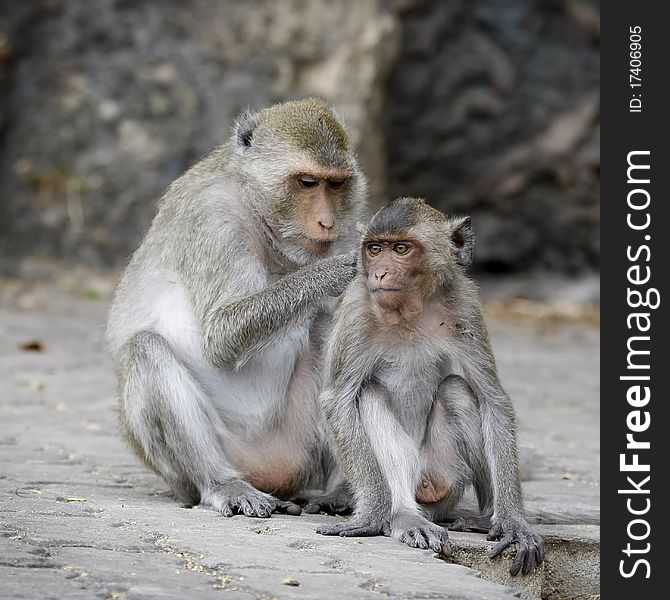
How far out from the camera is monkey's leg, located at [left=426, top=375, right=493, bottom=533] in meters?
6.21

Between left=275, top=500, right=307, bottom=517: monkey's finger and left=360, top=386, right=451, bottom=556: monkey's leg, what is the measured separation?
63 centimetres

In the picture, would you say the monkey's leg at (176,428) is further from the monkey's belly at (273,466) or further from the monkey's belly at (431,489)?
the monkey's belly at (431,489)

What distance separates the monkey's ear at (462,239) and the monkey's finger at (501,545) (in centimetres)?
138

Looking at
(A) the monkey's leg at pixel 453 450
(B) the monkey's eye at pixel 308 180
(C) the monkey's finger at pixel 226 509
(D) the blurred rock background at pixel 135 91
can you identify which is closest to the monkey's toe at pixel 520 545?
(A) the monkey's leg at pixel 453 450

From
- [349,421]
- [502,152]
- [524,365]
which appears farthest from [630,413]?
[502,152]

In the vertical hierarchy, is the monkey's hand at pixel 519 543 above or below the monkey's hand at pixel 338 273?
below

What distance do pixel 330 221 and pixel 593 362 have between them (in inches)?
276

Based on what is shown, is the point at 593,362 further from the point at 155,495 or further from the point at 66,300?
the point at 155,495

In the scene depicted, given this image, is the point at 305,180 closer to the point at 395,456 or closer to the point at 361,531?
the point at 395,456

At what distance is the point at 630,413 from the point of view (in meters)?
6.38

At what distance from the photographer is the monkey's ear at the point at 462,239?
20.6 ft

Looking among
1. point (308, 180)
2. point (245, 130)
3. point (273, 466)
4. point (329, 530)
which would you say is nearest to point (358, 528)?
point (329, 530)

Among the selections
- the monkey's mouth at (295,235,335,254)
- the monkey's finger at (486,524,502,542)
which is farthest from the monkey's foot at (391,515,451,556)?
the monkey's mouth at (295,235,335,254)

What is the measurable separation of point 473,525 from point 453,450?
380 mm
